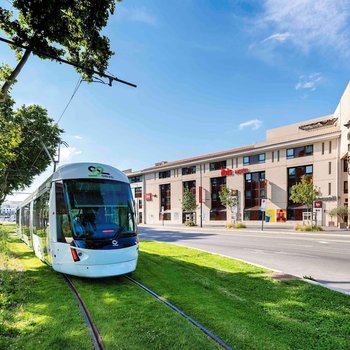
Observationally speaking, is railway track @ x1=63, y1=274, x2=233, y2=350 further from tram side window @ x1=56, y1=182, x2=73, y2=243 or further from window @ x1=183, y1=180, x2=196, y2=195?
window @ x1=183, y1=180, x2=196, y2=195

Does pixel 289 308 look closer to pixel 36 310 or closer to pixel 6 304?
pixel 36 310

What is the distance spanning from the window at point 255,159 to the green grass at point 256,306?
40795 millimetres

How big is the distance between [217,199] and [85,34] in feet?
157

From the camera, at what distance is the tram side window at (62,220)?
291 inches

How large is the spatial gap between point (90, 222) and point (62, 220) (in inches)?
31.8

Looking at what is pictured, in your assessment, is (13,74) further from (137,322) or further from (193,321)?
(193,321)

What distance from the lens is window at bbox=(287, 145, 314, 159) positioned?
4266 centimetres

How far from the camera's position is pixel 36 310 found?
5629 millimetres

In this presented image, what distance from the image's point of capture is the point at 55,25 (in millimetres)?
8758

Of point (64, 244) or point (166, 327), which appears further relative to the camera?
point (64, 244)

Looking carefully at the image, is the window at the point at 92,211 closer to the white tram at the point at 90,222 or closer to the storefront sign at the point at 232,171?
the white tram at the point at 90,222

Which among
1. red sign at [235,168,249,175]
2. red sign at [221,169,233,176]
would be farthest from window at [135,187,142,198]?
red sign at [235,168,249,175]

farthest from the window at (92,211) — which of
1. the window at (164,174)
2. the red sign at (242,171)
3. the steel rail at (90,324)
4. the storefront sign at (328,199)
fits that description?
the window at (164,174)

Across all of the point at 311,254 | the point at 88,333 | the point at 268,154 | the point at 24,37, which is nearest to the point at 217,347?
the point at 88,333
